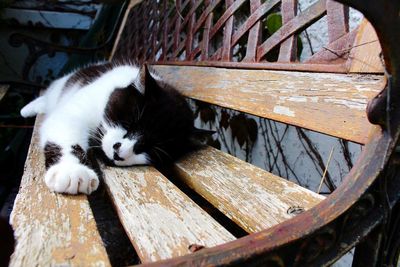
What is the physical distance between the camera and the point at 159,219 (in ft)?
2.78

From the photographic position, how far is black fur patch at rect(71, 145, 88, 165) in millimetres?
1271

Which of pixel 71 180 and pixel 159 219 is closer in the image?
pixel 159 219

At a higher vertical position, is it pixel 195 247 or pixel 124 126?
pixel 124 126

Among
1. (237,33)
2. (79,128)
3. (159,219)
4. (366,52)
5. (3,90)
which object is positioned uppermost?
(237,33)

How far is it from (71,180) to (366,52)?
2.57ft

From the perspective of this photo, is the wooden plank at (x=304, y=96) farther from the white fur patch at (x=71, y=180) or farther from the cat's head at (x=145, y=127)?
the white fur patch at (x=71, y=180)

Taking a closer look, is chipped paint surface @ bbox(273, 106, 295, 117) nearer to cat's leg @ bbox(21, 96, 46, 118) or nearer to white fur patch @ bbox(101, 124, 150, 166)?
white fur patch @ bbox(101, 124, 150, 166)

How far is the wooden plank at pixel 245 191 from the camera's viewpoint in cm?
86

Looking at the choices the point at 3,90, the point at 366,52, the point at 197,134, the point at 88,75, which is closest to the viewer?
the point at 366,52

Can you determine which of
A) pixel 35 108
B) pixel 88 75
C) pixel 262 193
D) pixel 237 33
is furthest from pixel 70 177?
pixel 35 108

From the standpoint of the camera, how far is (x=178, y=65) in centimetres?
212

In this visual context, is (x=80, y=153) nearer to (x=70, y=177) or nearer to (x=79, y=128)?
(x=79, y=128)

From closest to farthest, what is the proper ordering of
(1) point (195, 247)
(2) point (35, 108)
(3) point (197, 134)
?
(1) point (195, 247)
(3) point (197, 134)
(2) point (35, 108)

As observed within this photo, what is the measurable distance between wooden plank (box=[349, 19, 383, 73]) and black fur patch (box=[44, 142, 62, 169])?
2.93 feet
